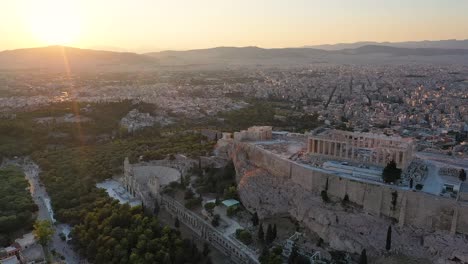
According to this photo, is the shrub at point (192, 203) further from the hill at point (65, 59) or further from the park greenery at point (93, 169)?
the hill at point (65, 59)

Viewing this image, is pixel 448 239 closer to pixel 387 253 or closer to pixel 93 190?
pixel 387 253

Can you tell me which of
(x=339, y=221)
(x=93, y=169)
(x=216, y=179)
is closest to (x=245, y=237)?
(x=339, y=221)

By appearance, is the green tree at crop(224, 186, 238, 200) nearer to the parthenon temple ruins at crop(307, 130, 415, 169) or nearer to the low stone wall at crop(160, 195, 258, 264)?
the low stone wall at crop(160, 195, 258, 264)

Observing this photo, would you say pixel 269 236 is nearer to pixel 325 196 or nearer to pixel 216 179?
pixel 325 196

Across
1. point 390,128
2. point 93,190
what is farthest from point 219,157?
point 390,128

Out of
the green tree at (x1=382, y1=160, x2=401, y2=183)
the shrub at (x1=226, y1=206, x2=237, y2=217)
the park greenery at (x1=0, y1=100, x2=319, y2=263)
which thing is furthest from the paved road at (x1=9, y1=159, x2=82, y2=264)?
the green tree at (x1=382, y1=160, x2=401, y2=183)
